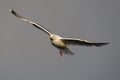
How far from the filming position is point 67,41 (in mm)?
2766

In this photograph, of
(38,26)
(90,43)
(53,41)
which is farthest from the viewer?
(38,26)

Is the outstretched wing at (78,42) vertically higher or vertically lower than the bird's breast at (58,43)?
higher

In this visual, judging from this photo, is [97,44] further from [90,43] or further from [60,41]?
[60,41]

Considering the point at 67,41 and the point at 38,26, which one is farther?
the point at 38,26

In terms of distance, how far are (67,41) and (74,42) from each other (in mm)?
67

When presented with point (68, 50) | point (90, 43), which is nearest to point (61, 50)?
point (68, 50)

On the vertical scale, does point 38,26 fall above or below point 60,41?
above

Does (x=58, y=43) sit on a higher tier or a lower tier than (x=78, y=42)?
lower

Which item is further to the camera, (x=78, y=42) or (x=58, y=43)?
(x=78, y=42)

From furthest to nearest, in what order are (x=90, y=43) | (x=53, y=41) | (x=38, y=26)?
(x=38, y=26) < (x=90, y=43) < (x=53, y=41)

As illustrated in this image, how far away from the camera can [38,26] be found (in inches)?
121

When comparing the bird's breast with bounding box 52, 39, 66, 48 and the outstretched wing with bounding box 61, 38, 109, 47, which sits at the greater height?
the outstretched wing with bounding box 61, 38, 109, 47

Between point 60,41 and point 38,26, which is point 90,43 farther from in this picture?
point 38,26

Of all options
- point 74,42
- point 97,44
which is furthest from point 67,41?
point 97,44
